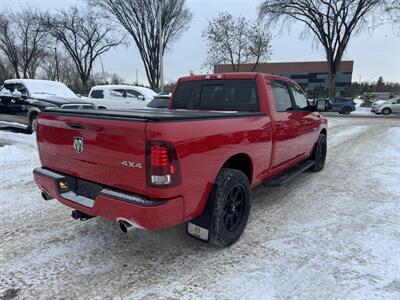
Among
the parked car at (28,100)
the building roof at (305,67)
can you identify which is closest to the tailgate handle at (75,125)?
the parked car at (28,100)

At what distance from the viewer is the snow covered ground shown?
2.71 meters

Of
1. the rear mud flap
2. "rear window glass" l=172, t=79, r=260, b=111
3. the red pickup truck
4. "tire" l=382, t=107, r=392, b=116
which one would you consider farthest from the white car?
"tire" l=382, t=107, r=392, b=116

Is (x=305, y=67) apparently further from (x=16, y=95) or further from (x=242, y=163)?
(x=242, y=163)

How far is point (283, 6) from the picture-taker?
3033 cm

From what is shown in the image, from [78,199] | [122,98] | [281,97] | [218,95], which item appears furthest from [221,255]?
[122,98]

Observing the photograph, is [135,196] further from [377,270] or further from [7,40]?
[7,40]

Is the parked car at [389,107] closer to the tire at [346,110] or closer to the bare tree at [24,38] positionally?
the tire at [346,110]

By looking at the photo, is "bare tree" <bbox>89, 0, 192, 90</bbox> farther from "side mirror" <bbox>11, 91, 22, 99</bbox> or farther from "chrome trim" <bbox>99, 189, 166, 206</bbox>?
"chrome trim" <bbox>99, 189, 166, 206</bbox>

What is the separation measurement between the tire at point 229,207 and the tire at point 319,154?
3356 mm

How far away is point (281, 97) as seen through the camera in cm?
470

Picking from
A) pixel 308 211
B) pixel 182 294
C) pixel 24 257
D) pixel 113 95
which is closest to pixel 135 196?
pixel 182 294

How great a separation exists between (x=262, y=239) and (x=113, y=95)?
12.6 metres

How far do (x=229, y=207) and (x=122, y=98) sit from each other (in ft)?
40.1

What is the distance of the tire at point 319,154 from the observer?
6.43 meters
